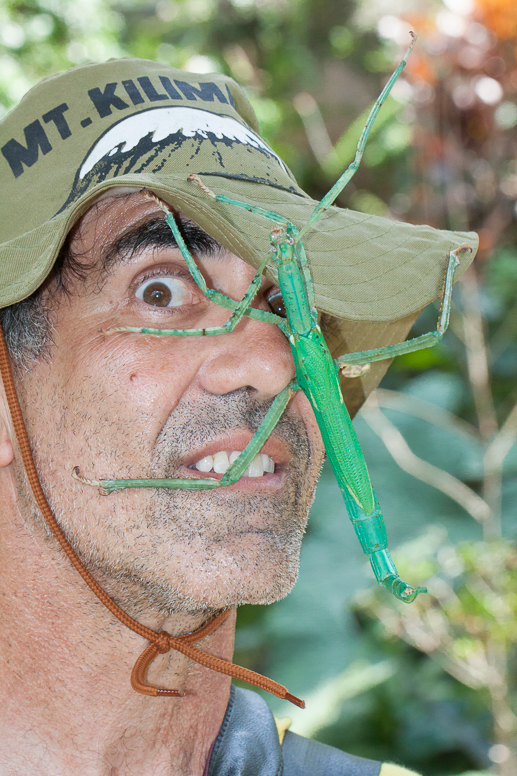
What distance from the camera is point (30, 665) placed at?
1.40 m

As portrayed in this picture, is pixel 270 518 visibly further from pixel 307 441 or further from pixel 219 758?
pixel 219 758

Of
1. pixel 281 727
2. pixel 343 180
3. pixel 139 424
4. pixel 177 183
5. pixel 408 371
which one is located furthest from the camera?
pixel 408 371

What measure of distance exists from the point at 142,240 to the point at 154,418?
14.7 inches

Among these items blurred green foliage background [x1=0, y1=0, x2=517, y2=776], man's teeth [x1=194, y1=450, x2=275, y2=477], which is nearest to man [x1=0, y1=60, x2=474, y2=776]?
man's teeth [x1=194, y1=450, x2=275, y2=477]

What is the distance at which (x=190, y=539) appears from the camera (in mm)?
1347

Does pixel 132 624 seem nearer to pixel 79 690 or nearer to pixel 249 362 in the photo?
pixel 79 690

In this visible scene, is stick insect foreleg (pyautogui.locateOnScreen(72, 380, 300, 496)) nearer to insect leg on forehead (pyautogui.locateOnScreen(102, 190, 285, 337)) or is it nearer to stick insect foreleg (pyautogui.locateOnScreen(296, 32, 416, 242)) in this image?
insect leg on forehead (pyautogui.locateOnScreen(102, 190, 285, 337))

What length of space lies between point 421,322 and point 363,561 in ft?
9.05

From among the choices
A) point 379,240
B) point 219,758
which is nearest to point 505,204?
point 379,240

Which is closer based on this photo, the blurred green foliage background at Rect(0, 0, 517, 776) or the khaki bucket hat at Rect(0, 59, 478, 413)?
the khaki bucket hat at Rect(0, 59, 478, 413)

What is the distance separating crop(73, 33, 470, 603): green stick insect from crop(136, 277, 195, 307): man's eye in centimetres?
7

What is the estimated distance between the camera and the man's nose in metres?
1.39

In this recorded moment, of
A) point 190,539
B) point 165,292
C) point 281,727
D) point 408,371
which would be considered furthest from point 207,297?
point 408,371

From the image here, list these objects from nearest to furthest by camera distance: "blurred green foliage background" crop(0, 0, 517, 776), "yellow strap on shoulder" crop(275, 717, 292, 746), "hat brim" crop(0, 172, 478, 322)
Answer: "hat brim" crop(0, 172, 478, 322) < "yellow strap on shoulder" crop(275, 717, 292, 746) < "blurred green foliage background" crop(0, 0, 517, 776)
